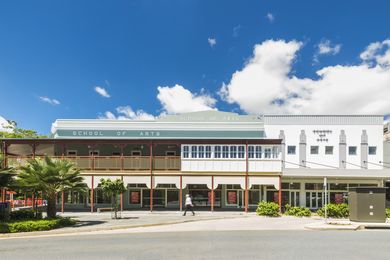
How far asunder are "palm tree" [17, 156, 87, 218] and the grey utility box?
15.7m

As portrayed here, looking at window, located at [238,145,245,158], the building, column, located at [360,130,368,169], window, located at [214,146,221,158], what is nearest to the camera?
the building

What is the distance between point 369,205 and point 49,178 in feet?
57.8

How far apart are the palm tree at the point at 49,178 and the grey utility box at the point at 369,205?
15.7m

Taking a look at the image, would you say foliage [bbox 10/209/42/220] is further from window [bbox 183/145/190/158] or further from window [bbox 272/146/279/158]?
window [bbox 272/146/279/158]

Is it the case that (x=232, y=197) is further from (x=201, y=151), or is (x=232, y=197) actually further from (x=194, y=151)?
(x=194, y=151)

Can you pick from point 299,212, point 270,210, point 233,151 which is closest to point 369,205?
point 299,212

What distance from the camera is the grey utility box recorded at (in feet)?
63.3

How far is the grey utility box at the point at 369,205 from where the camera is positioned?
19.3 meters

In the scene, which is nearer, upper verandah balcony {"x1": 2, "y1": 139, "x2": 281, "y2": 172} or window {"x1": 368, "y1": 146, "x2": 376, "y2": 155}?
upper verandah balcony {"x1": 2, "y1": 139, "x2": 281, "y2": 172}

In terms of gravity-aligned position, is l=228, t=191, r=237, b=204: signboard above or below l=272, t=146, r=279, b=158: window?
below

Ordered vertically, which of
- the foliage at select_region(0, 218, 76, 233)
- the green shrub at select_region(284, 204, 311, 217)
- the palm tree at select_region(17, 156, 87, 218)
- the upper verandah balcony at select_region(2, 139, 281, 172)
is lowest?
the green shrub at select_region(284, 204, 311, 217)

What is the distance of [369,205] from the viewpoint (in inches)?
763

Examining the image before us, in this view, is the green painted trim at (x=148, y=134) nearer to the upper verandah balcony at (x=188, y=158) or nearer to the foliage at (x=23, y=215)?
the upper verandah balcony at (x=188, y=158)

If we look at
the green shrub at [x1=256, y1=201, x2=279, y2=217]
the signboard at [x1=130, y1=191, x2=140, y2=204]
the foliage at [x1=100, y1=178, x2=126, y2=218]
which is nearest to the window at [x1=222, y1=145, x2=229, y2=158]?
the green shrub at [x1=256, y1=201, x2=279, y2=217]
